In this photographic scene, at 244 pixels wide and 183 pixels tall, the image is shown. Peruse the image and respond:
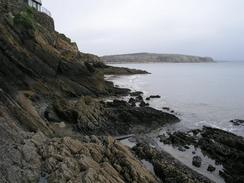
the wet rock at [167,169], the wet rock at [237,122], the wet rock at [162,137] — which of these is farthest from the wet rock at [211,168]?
the wet rock at [237,122]

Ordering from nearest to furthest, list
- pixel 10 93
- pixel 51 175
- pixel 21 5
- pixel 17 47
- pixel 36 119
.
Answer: pixel 51 175 → pixel 36 119 → pixel 10 93 → pixel 17 47 → pixel 21 5

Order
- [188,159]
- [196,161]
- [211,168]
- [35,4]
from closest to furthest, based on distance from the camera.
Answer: [211,168]
[196,161]
[188,159]
[35,4]

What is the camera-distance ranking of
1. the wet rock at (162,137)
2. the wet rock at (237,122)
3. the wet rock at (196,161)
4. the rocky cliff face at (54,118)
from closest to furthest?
the rocky cliff face at (54,118) < the wet rock at (196,161) < the wet rock at (162,137) < the wet rock at (237,122)

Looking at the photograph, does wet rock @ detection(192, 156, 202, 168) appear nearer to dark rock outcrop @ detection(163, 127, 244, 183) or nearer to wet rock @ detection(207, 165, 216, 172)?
wet rock @ detection(207, 165, 216, 172)

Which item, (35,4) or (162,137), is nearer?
(162,137)

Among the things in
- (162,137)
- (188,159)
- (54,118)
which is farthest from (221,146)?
(54,118)

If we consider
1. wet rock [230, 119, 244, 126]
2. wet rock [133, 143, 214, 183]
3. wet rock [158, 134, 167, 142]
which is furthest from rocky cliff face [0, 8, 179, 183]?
wet rock [230, 119, 244, 126]

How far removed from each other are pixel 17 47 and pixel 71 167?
25736 mm

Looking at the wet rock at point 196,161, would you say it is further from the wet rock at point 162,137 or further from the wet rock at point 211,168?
the wet rock at point 162,137

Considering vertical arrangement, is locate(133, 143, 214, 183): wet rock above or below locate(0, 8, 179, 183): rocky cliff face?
below

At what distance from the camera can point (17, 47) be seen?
3644 cm

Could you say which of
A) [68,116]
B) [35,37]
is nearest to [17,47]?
[35,37]

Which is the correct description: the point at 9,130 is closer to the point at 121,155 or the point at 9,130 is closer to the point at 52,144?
the point at 52,144

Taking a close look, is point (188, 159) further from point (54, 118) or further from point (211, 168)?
point (54, 118)
